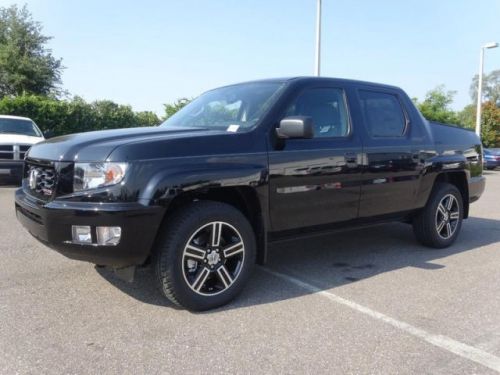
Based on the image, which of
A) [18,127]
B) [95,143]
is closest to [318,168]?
[95,143]

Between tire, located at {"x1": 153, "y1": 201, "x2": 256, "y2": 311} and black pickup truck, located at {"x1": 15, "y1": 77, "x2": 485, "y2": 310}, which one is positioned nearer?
black pickup truck, located at {"x1": 15, "y1": 77, "x2": 485, "y2": 310}

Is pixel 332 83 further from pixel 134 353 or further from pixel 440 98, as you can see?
pixel 440 98

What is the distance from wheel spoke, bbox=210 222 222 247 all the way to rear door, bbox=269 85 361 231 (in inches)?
21.2

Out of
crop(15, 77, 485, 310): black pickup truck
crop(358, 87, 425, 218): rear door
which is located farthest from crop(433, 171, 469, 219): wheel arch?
crop(358, 87, 425, 218): rear door

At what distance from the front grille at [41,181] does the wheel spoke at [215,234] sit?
1173 mm

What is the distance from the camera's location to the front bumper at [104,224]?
315cm

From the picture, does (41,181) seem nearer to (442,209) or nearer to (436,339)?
(436,339)

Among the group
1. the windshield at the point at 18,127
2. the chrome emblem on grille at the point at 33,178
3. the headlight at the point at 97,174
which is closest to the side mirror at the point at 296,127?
the headlight at the point at 97,174

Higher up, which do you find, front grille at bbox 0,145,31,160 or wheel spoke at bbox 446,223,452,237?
front grille at bbox 0,145,31,160

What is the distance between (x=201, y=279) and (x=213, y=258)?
0.60 ft

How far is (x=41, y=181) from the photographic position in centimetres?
358

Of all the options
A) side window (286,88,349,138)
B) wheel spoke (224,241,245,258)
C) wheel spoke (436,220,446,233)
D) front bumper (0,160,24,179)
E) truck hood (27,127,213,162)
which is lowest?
wheel spoke (436,220,446,233)

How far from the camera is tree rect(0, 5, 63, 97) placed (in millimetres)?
27125

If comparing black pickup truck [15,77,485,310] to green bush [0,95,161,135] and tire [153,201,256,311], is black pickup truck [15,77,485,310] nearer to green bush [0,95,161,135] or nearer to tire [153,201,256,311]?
tire [153,201,256,311]
